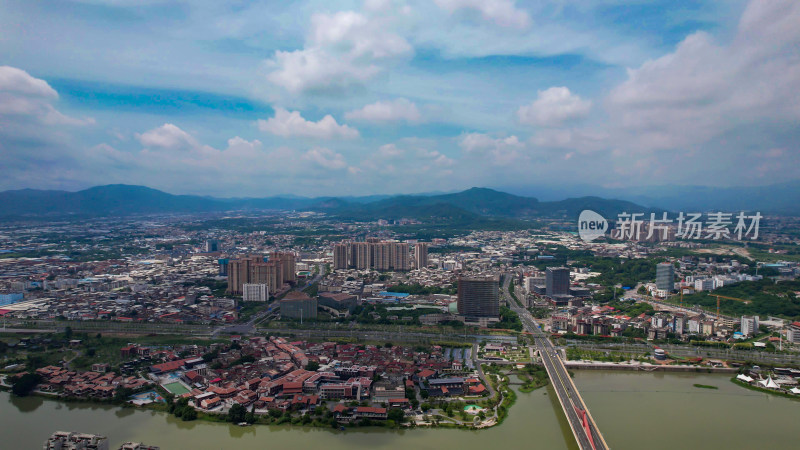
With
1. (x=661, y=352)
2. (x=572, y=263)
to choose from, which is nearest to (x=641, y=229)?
(x=572, y=263)

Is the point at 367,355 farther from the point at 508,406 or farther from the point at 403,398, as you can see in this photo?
the point at 508,406

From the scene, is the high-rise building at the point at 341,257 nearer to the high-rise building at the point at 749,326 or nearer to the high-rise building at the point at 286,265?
the high-rise building at the point at 286,265

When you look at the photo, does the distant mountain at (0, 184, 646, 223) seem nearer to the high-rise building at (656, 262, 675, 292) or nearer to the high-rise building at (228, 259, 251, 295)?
the high-rise building at (656, 262, 675, 292)

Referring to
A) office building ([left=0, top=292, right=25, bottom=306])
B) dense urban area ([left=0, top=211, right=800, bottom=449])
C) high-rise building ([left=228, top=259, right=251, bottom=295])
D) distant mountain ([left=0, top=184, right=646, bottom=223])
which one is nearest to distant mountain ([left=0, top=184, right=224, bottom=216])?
distant mountain ([left=0, top=184, right=646, bottom=223])

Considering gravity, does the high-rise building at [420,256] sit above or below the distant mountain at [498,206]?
below
